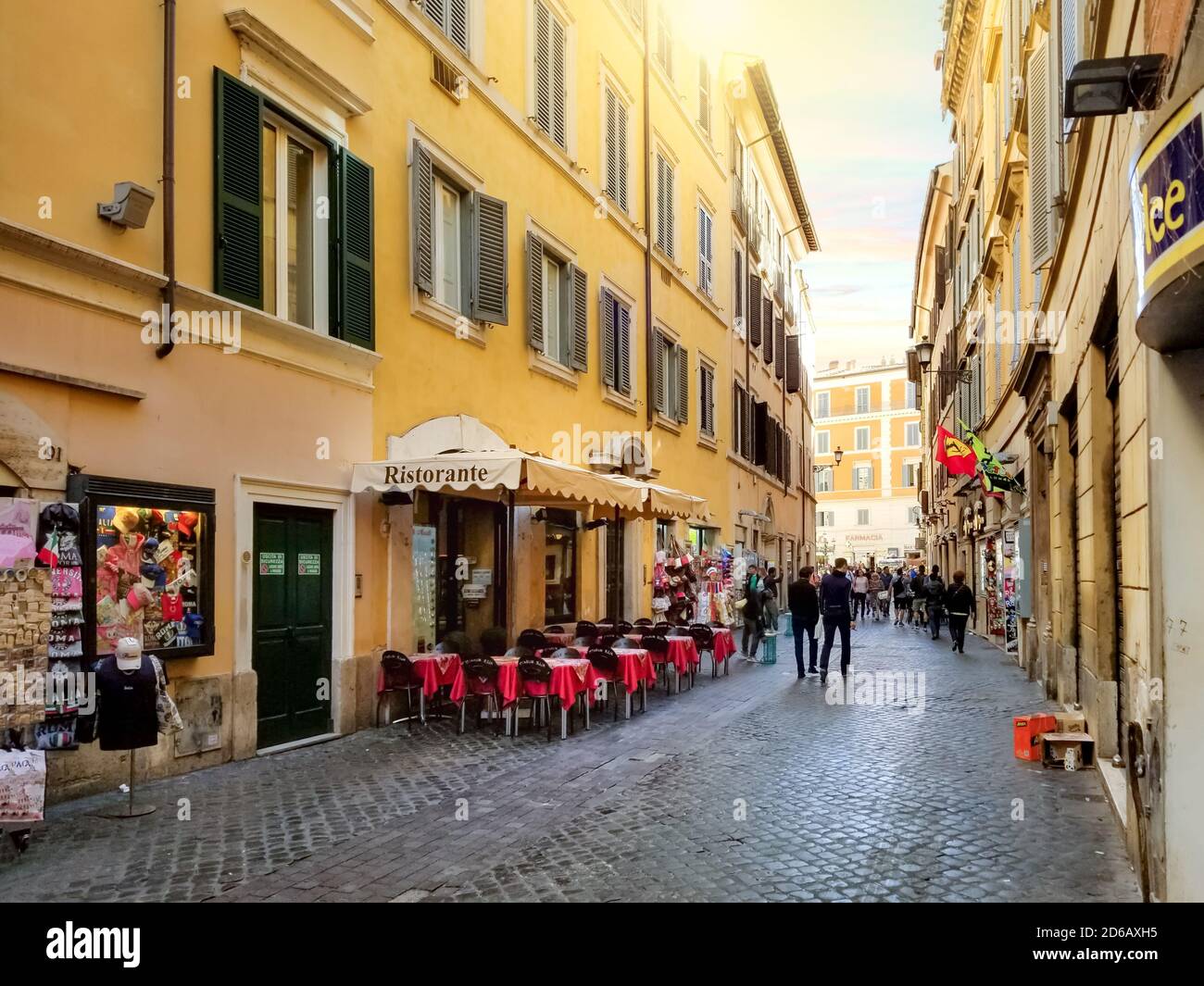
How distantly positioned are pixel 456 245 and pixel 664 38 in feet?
36.9

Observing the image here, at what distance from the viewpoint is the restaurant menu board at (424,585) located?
38.0 feet

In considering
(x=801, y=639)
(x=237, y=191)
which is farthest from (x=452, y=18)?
(x=801, y=639)

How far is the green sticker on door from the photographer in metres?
9.26

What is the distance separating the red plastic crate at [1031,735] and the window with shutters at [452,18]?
9.63m

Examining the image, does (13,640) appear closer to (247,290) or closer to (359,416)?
(247,290)

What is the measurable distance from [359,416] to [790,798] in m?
5.63

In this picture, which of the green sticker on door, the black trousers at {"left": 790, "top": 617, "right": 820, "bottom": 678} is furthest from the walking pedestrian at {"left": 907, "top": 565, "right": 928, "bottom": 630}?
the green sticker on door

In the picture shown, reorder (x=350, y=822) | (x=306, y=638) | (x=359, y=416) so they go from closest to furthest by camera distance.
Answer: (x=350, y=822)
(x=306, y=638)
(x=359, y=416)

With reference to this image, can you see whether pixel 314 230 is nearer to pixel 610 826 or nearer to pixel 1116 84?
pixel 610 826

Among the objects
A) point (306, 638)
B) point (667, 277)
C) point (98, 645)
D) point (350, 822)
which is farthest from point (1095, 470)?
point (667, 277)

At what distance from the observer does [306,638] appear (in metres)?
9.80

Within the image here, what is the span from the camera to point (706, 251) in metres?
24.7

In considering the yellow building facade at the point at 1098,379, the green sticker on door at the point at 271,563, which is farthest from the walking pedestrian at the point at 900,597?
the green sticker on door at the point at 271,563

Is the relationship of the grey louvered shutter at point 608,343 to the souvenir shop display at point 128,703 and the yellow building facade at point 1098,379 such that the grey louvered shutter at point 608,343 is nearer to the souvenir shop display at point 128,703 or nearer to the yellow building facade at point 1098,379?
the yellow building facade at point 1098,379
